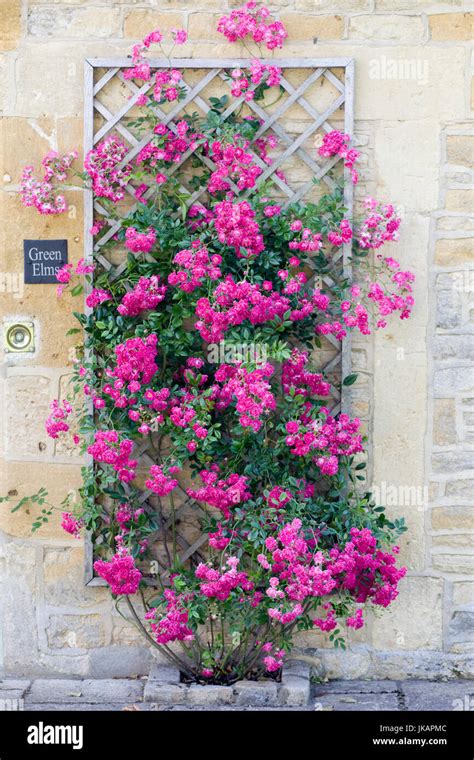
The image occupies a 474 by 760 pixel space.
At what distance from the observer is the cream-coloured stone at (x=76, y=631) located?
415cm

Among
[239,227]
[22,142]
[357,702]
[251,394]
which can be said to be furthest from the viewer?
[22,142]

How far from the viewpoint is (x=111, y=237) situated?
3996mm

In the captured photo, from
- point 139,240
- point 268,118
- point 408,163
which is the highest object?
point 268,118

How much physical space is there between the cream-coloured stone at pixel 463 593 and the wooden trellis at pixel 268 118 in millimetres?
935

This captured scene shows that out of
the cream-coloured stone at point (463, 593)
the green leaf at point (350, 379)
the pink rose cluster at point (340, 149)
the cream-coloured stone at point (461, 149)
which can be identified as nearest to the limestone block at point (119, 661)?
the cream-coloured stone at point (463, 593)

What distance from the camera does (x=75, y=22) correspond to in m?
4.02

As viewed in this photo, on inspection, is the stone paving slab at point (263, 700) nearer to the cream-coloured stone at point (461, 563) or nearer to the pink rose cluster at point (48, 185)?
the cream-coloured stone at point (461, 563)

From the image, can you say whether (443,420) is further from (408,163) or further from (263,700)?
(263,700)

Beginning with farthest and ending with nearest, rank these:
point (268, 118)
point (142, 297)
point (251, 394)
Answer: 1. point (268, 118)
2. point (142, 297)
3. point (251, 394)

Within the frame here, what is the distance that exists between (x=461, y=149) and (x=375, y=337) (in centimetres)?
89

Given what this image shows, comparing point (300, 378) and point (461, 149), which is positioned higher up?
point (461, 149)

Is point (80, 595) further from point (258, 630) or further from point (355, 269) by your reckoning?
point (355, 269)

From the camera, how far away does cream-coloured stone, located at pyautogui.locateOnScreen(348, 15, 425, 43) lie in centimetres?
397

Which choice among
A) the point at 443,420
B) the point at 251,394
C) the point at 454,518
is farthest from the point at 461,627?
the point at 251,394
